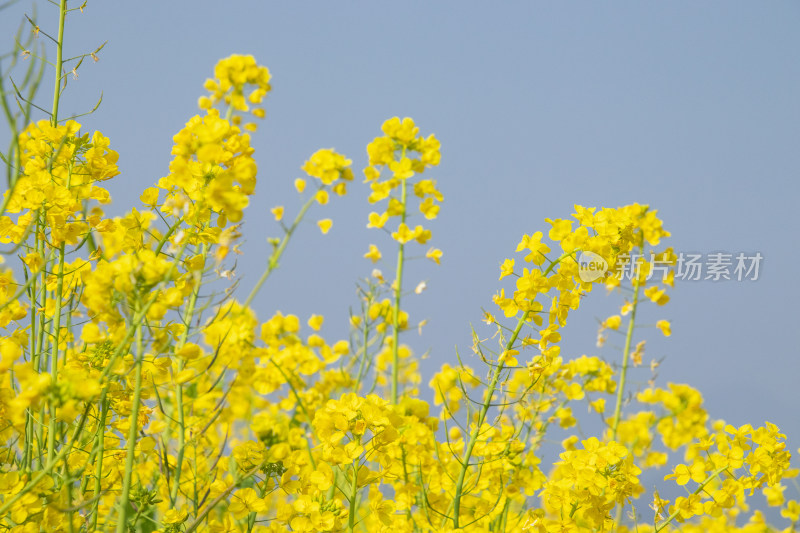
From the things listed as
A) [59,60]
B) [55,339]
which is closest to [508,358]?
[55,339]

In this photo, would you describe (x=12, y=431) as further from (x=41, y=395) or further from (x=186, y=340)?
(x=41, y=395)

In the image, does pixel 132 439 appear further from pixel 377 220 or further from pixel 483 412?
pixel 377 220

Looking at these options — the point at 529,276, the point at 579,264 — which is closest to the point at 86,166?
the point at 529,276

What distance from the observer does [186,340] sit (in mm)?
1635

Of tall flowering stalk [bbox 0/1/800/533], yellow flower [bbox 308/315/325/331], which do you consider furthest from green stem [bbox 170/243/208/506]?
yellow flower [bbox 308/315/325/331]

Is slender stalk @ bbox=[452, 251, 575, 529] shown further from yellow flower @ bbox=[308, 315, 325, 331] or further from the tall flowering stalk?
yellow flower @ bbox=[308, 315, 325, 331]

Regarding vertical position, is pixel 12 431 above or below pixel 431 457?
below

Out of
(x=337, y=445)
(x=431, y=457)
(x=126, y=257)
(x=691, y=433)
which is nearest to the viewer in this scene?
(x=126, y=257)

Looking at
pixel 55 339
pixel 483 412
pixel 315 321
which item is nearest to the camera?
pixel 55 339

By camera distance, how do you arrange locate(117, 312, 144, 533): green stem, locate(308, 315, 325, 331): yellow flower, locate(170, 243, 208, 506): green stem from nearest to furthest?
locate(117, 312, 144, 533): green stem
locate(170, 243, 208, 506): green stem
locate(308, 315, 325, 331): yellow flower

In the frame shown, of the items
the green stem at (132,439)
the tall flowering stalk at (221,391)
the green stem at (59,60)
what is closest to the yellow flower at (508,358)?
the tall flowering stalk at (221,391)

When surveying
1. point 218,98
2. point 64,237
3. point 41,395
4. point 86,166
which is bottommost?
point 41,395

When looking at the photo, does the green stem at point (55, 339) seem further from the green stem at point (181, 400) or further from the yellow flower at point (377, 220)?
the yellow flower at point (377, 220)

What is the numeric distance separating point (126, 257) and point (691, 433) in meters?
2.16
